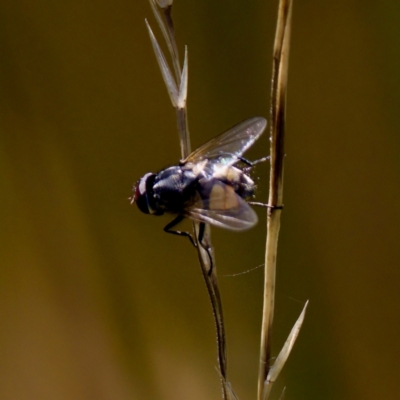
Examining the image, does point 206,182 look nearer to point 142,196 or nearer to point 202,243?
point 142,196

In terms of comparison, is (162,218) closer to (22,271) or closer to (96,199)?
(96,199)

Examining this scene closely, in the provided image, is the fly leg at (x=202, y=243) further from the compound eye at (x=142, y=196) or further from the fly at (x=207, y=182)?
the compound eye at (x=142, y=196)

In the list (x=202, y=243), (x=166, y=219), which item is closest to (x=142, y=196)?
(x=202, y=243)

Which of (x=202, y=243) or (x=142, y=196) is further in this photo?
(x=142, y=196)

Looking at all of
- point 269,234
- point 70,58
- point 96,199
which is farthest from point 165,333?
point 269,234

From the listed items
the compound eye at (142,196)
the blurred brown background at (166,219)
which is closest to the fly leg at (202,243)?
the compound eye at (142,196)

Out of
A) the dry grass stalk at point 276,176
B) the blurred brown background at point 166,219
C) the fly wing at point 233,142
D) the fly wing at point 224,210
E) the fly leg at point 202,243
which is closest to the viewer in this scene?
the dry grass stalk at point 276,176

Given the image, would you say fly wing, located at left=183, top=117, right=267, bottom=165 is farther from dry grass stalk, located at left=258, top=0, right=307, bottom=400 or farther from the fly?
dry grass stalk, located at left=258, top=0, right=307, bottom=400
